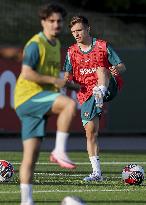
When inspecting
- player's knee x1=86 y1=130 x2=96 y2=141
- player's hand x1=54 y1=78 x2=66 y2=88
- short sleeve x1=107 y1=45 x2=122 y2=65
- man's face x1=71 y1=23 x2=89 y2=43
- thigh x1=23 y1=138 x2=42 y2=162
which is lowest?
thigh x1=23 y1=138 x2=42 y2=162

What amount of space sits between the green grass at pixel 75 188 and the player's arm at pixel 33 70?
1.67 meters

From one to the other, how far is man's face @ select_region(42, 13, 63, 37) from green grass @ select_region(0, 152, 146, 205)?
2.06 meters

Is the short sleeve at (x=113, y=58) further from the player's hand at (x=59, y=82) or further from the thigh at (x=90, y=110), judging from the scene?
the player's hand at (x=59, y=82)

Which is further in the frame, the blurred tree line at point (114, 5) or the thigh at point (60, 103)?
the blurred tree line at point (114, 5)

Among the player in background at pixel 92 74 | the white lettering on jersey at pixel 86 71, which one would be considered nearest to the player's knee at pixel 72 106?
the player in background at pixel 92 74

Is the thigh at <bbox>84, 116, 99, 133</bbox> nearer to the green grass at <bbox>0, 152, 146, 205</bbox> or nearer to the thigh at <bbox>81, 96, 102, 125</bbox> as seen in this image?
the thigh at <bbox>81, 96, 102, 125</bbox>

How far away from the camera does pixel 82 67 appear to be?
1397cm

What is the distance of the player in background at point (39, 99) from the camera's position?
10.2 metres

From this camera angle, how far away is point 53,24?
34.0 ft

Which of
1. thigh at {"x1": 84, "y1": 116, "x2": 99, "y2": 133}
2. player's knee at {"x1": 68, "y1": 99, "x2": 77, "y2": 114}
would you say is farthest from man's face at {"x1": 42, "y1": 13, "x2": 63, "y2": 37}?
thigh at {"x1": 84, "y1": 116, "x2": 99, "y2": 133}

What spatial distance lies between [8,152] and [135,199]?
8.99m

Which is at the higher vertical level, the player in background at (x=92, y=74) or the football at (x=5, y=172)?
the player in background at (x=92, y=74)

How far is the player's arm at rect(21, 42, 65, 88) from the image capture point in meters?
10.2

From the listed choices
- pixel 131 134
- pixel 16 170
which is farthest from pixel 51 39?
pixel 131 134
